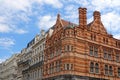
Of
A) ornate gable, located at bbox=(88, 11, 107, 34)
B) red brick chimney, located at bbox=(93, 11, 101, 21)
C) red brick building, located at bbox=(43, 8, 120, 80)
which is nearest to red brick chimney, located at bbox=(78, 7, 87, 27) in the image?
red brick building, located at bbox=(43, 8, 120, 80)

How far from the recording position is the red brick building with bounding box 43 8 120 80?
51.1 metres

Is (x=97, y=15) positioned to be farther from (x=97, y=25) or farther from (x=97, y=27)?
(x=97, y=27)

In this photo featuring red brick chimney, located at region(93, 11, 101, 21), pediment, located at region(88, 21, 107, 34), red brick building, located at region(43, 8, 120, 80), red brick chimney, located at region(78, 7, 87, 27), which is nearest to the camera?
red brick building, located at region(43, 8, 120, 80)

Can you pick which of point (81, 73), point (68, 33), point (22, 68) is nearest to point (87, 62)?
point (81, 73)

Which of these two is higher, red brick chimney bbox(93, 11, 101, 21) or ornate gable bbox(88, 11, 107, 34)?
red brick chimney bbox(93, 11, 101, 21)

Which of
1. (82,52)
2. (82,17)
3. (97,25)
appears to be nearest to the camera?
(82,52)

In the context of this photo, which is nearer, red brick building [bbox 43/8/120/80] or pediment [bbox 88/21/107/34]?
red brick building [bbox 43/8/120/80]

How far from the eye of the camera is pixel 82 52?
52.6 metres

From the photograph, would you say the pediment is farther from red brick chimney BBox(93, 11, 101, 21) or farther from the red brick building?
red brick chimney BBox(93, 11, 101, 21)

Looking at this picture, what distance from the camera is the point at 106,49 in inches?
2265

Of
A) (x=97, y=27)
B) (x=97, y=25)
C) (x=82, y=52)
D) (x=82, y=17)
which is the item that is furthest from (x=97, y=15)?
(x=82, y=52)

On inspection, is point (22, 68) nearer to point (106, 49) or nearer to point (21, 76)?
point (21, 76)

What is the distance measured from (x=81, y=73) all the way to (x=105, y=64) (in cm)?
749

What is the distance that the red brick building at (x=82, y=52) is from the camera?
2012 inches
